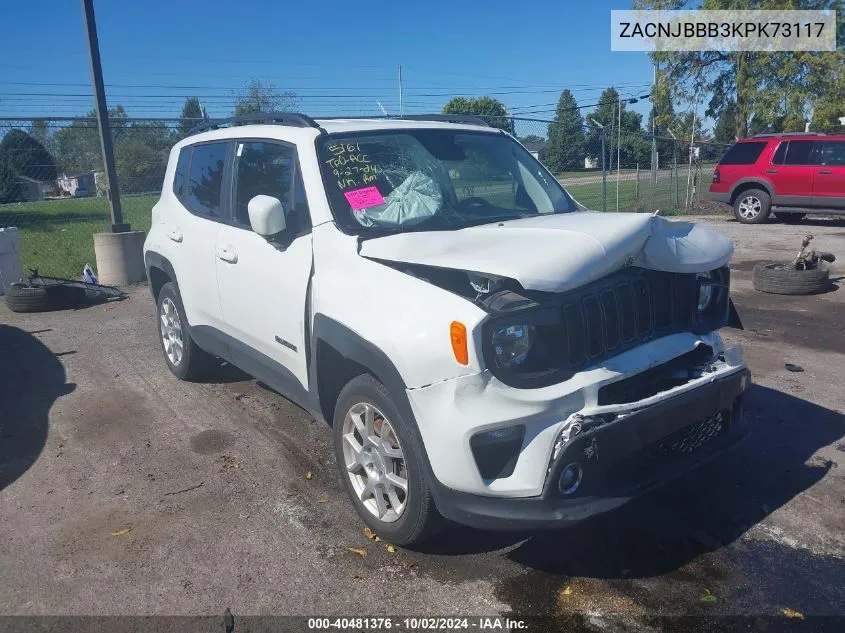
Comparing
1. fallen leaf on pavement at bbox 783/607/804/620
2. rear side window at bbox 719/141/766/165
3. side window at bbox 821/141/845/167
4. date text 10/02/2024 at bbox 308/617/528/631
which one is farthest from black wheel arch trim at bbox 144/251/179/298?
side window at bbox 821/141/845/167

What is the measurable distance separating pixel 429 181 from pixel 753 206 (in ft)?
44.7

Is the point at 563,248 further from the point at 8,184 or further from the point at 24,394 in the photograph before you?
the point at 8,184

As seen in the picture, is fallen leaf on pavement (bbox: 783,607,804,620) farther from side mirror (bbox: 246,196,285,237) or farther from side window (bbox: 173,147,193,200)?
side window (bbox: 173,147,193,200)

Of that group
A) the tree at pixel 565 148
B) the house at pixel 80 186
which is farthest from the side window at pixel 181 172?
the tree at pixel 565 148

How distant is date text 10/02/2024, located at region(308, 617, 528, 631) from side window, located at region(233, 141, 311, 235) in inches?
79.6

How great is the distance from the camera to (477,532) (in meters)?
3.57

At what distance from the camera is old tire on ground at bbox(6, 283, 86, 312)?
8664 millimetres

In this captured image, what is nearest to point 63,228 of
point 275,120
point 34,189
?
point 34,189

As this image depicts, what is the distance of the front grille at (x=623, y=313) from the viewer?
300 centimetres

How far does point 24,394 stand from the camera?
5.82 m

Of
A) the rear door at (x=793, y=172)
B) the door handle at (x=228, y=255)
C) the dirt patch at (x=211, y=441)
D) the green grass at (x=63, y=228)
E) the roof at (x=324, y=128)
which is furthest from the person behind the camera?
the rear door at (x=793, y=172)

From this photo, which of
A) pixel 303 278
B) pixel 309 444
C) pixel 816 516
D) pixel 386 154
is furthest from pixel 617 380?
pixel 309 444

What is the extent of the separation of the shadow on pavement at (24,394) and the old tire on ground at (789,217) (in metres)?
15.2

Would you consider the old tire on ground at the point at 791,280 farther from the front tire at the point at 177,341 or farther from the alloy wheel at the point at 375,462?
the alloy wheel at the point at 375,462
